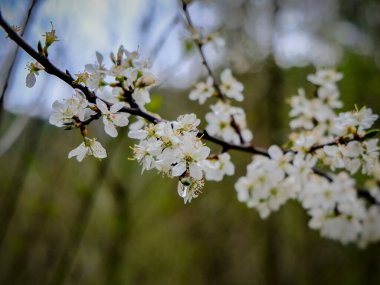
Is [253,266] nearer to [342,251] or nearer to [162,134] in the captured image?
[342,251]

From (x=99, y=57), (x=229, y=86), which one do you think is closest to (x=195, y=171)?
(x=99, y=57)

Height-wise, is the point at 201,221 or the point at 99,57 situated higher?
the point at 201,221

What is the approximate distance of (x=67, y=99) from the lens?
1.06 meters

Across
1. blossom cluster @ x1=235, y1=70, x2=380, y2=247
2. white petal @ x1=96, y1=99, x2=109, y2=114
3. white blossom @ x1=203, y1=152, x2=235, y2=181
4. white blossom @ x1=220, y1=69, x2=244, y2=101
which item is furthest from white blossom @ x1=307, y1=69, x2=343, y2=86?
white petal @ x1=96, y1=99, x2=109, y2=114

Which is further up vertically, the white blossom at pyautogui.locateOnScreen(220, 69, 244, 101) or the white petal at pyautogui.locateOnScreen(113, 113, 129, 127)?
the white blossom at pyautogui.locateOnScreen(220, 69, 244, 101)

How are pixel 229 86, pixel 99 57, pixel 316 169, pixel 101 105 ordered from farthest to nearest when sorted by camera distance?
pixel 229 86 → pixel 316 169 → pixel 99 57 → pixel 101 105

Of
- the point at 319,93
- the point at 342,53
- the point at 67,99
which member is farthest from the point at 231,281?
the point at 67,99

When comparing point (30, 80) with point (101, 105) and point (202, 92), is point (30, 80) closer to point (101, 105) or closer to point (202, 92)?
point (101, 105)

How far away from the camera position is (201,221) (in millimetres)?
5188

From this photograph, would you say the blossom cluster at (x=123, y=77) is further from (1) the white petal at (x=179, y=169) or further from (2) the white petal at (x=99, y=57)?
(1) the white petal at (x=179, y=169)

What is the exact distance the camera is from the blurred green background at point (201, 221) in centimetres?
392

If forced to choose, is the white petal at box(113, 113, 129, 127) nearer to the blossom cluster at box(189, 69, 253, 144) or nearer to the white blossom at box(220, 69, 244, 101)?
the blossom cluster at box(189, 69, 253, 144)

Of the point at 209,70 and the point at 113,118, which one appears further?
the point at 209,70

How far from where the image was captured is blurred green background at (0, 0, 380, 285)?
3916 mm
